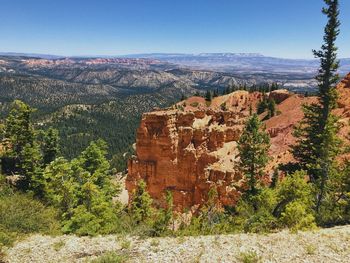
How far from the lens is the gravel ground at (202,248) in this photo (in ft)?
56.0

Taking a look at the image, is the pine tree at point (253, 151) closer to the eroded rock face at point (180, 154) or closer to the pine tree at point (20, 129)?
the eroded rock face at point (180, 154)

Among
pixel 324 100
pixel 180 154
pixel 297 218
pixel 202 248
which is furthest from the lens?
pixel 180 154

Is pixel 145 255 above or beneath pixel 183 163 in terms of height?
above

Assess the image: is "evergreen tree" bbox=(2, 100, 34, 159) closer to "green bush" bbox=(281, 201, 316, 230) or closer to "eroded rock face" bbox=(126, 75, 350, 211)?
"eroded rock face" bbox=(126, 75, 350, 211)

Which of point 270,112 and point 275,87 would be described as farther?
point 275,87

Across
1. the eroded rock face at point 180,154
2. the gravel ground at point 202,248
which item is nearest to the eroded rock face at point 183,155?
the eroded rock face at point 180,154

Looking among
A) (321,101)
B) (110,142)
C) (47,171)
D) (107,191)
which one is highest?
(321,101)

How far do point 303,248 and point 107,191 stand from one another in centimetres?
2459

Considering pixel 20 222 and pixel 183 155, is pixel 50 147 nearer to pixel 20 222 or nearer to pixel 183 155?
pixel 183 155

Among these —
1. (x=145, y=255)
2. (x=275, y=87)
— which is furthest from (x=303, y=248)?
(x=275, y=87)

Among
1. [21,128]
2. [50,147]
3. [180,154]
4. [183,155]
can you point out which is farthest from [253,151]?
[21,128]

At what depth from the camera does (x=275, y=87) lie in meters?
124

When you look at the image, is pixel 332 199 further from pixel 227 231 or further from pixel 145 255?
pixel 145 255

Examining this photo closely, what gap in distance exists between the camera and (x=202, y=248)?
1848cm
